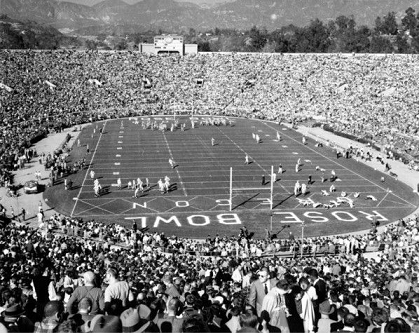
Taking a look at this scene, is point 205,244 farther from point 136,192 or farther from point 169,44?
point 169,44

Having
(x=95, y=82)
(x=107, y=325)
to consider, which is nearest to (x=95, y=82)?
(x=95, y=82)

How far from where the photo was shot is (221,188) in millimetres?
36844

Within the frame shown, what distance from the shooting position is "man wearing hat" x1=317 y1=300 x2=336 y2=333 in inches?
333

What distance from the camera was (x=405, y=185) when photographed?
3844 centimetres

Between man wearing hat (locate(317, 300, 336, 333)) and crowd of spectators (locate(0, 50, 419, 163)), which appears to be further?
crowd of spectators (locate(0, 50, 419, 163))

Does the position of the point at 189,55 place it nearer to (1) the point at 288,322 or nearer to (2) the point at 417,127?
(2) the point at 417,127

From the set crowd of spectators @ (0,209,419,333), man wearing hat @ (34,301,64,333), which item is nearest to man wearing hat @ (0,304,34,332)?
crowd of spectators @ (0,209,419,333)

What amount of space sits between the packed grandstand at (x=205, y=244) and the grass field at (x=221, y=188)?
2.77 metres

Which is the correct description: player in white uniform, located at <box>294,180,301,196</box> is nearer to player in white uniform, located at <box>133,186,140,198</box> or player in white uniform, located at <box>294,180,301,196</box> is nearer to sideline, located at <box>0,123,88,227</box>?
player in white uniform, located at <box>133,186,140,198</box>

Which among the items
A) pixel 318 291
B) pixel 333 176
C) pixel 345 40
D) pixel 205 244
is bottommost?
pixel 205 244

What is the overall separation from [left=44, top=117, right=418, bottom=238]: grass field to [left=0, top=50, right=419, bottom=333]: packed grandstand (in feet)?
9.08

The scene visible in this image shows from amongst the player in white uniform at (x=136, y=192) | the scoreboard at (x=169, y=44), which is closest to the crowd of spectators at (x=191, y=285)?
the player in white uniform at (x=136, y=192)

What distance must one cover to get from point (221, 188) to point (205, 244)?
11.7 metres

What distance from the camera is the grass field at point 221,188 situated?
30.5 metres
